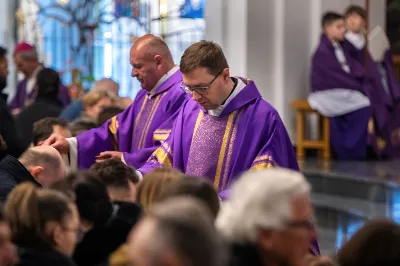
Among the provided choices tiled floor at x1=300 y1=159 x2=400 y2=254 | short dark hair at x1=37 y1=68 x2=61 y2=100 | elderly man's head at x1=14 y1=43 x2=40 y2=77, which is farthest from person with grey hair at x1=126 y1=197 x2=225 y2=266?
elderly man's head at x1=14 y1=43 x2=40 y2=77

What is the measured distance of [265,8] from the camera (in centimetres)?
1269

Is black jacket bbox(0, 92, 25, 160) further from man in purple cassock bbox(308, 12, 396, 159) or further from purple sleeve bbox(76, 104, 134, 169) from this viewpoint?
man in purple cassock bbox(308, 12, 396, 159)

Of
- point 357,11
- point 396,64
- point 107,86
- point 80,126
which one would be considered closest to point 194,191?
point 80,126

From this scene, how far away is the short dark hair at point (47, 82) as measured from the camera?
977 cm

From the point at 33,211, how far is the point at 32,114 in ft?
21.1

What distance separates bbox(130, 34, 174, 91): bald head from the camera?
6582 mm

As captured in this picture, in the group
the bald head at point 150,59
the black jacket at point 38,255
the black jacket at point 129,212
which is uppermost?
the bald head at point 150,59

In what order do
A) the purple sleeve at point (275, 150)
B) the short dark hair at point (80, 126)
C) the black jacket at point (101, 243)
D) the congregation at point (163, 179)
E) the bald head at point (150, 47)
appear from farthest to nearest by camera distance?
the short dark hair at point (80, 126) < the bald head at point (150, 47) < the purple sleeve at point (275, 150) < the black jacket at point (101, 243) < the congregation at point (163, 179)

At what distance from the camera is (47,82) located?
976 centimetres

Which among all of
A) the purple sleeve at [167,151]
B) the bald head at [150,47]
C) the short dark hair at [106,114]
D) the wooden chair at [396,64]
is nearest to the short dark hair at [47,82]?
the short dark hair at [106,114]

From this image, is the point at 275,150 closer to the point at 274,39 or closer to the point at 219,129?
the point at 219,129

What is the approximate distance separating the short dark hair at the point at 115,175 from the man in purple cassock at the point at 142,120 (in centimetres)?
192

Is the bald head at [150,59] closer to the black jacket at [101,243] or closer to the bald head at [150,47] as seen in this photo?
the bald head at [150,47]

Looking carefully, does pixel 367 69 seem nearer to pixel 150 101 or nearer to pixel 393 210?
pixel 393 210
